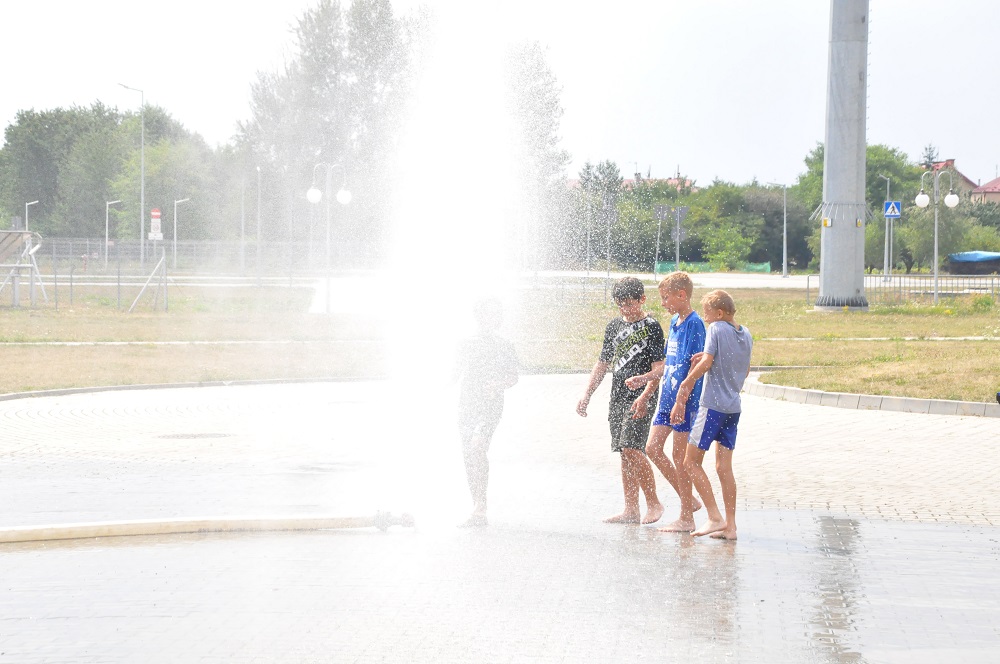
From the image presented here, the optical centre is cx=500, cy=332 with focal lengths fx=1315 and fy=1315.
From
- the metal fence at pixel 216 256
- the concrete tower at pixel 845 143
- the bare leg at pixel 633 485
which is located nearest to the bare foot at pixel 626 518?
the bare leg at pixel 633 485

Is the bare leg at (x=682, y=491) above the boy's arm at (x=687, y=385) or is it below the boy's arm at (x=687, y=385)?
below

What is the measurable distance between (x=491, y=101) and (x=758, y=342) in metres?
10.7

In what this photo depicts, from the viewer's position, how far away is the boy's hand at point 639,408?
7941 mm

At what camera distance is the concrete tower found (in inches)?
1339

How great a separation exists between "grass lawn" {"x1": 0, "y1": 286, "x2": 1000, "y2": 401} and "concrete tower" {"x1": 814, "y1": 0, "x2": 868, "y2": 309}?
5.57 feet

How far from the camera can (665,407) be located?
26.0ft

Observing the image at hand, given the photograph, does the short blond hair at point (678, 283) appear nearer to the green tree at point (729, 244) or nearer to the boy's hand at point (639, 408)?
the boy's hand at point (639, 408)

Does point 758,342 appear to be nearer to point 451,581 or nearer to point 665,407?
point 665,407

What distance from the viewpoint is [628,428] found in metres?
8.05

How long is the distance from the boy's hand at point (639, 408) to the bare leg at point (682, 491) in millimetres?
242

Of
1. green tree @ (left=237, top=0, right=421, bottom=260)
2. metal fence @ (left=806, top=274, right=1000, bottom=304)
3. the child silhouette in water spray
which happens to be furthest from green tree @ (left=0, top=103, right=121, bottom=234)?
the child silhouette in water spray

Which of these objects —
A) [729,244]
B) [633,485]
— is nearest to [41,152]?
[729,244]

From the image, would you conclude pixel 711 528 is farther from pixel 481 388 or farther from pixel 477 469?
pixel 481 388

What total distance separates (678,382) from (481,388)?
1.20m
